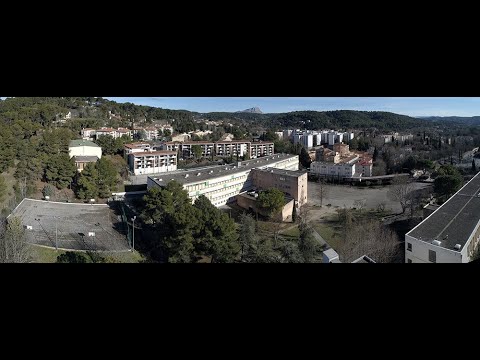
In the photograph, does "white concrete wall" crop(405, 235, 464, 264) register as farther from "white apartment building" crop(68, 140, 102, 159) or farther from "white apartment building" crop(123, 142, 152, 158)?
"white apartment building" crop(123, 142, 152, 158)

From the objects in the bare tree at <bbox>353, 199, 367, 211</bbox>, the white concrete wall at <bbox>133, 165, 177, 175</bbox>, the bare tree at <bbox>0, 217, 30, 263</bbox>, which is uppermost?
the white concrete wall at <bbox>133, 165, 177, 175</bbox>

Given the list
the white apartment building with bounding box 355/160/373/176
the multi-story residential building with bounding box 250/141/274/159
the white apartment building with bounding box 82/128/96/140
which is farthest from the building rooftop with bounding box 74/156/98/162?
the white apartment building with bounding box 355/160/373/176

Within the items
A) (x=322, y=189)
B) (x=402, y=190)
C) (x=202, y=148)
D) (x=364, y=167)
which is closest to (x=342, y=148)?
(x=364, y=167)
